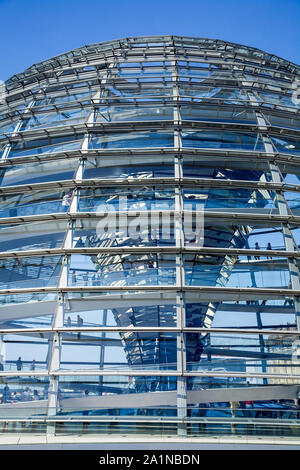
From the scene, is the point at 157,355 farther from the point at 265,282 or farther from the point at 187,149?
the point at 187,149

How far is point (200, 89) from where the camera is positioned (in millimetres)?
19594

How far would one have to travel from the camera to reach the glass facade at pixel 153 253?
1108cm

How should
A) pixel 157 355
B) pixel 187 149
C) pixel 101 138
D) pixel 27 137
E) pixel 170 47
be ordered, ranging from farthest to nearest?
pixel 170 47 < pixel 27 137 < pixel 101 138 < pixel 187 149 < pixel 157 355

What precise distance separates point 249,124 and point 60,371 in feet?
40.1

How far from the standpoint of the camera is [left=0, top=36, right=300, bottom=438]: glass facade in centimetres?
1108

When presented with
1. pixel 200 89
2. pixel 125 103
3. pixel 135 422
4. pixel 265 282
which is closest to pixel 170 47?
pixel 200 89

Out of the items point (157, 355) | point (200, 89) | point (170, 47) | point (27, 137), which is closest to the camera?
point (157, 355)

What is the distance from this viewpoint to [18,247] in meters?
16.4

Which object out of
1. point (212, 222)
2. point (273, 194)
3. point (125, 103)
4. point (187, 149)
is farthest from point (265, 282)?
point (125, 103)

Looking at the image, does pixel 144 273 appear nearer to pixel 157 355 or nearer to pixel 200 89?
pixel 157 355

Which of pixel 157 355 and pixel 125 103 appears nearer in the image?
pixel 157 355

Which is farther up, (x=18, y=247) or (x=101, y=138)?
(x=101, y=138)

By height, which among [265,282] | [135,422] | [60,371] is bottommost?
[135,422]

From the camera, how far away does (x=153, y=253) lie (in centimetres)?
1346
